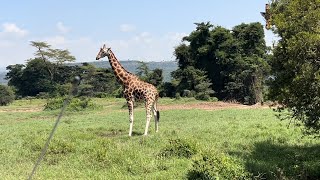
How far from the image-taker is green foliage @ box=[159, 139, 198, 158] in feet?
34.4

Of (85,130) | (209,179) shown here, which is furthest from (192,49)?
(209,179)

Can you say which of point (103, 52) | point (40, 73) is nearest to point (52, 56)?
point (40, 73)

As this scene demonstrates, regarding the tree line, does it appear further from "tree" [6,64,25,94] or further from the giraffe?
the giraffe

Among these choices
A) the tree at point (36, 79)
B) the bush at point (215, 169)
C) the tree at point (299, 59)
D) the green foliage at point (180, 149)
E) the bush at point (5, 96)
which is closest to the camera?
the bush at point (215, 169)

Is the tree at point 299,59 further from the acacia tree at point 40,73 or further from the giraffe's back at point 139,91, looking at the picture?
the acacia tree at point 40,73

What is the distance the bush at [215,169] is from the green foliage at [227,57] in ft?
86.6

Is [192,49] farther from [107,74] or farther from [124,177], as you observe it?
[124,177]

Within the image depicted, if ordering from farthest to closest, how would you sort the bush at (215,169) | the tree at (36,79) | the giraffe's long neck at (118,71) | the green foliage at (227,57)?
Result: 1. the tree at (36,79)
2. the green foliage at (227,57)
3. the giraffe's long neck at (118,71)
4. the bush at (215,169)

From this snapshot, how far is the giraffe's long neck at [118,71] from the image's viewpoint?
15743mm

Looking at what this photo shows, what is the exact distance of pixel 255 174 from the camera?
8883 mm

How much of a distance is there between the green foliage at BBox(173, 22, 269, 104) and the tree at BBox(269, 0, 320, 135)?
985 inches

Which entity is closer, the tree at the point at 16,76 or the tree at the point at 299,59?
the tree at the point at 299,59

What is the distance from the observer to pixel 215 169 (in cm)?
830

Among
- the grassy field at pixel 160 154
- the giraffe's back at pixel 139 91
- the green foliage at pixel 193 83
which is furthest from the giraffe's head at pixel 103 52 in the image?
the green foliage at pixel 193 83
